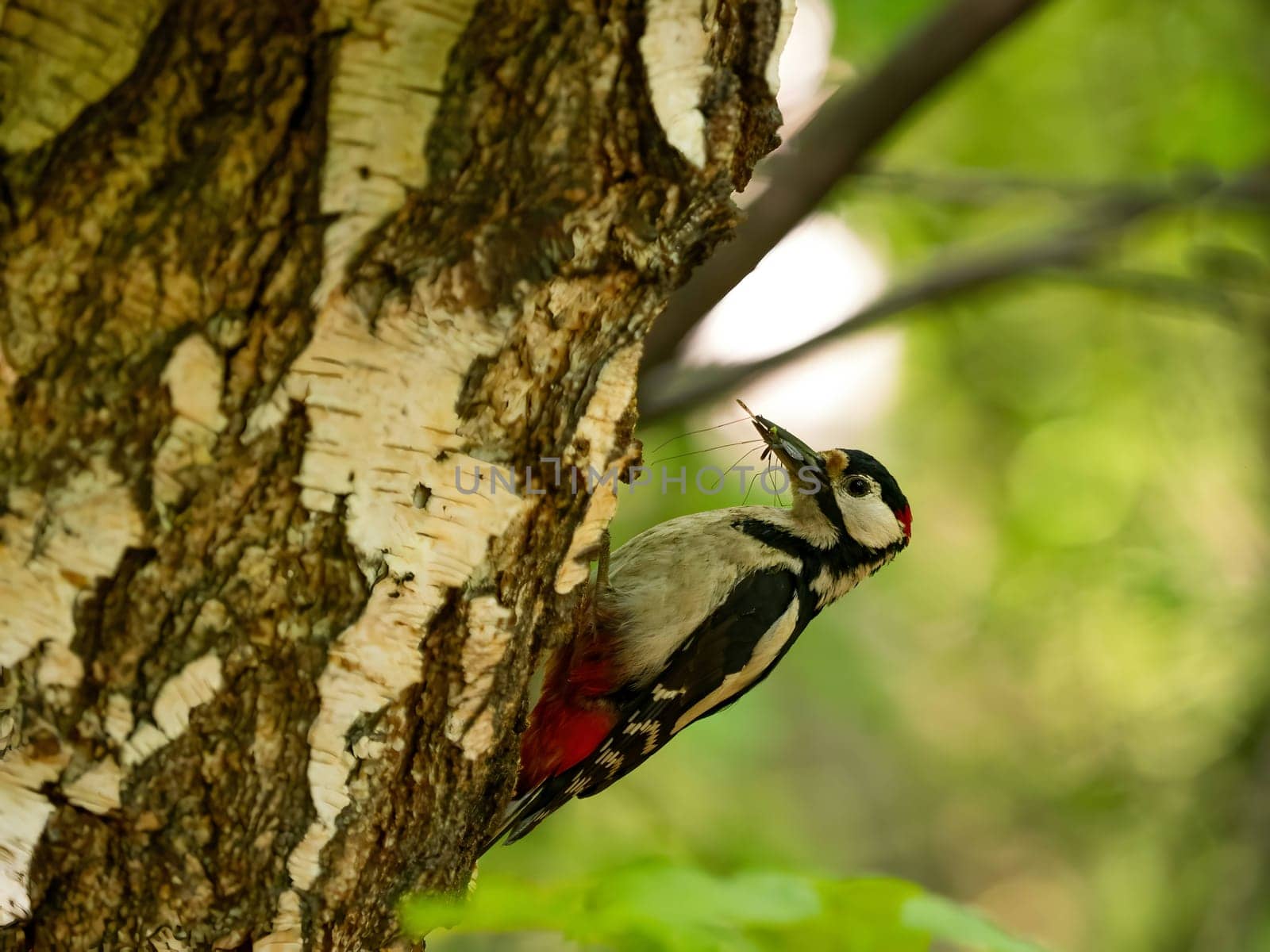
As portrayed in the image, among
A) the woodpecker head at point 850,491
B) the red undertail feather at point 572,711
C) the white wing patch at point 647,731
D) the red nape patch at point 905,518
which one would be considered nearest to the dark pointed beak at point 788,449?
the woodpecker head at point 850,491

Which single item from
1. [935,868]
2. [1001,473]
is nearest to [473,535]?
[1001,473]

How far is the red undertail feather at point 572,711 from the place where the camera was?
2.27m

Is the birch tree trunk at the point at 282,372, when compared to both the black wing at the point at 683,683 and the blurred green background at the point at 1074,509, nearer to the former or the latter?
the black wing at the point at 683,683

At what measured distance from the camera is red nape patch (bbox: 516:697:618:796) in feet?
7.44

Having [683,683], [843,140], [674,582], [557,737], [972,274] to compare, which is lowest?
[557,737]

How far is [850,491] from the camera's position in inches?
98.1

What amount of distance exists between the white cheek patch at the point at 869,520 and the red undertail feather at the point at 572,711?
0.58 metres

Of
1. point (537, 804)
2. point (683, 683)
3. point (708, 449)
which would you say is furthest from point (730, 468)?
point (537, 804)

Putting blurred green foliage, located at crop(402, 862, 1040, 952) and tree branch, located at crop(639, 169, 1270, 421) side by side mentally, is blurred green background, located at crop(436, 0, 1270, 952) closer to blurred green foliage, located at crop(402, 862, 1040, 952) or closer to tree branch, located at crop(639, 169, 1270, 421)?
tree branch, located at crop(639, 169, 1270, 421)

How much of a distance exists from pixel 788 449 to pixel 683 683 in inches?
20.9

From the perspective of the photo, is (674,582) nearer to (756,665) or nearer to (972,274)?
(756,665)

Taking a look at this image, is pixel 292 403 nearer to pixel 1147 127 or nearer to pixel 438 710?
pixel 438 710

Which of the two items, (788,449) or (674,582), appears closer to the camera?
(674,582)

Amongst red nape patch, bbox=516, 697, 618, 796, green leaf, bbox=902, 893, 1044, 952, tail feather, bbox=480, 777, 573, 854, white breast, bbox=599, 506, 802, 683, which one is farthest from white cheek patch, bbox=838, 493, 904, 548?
A: green leaf, bbox=902, 893, 1044, 952
